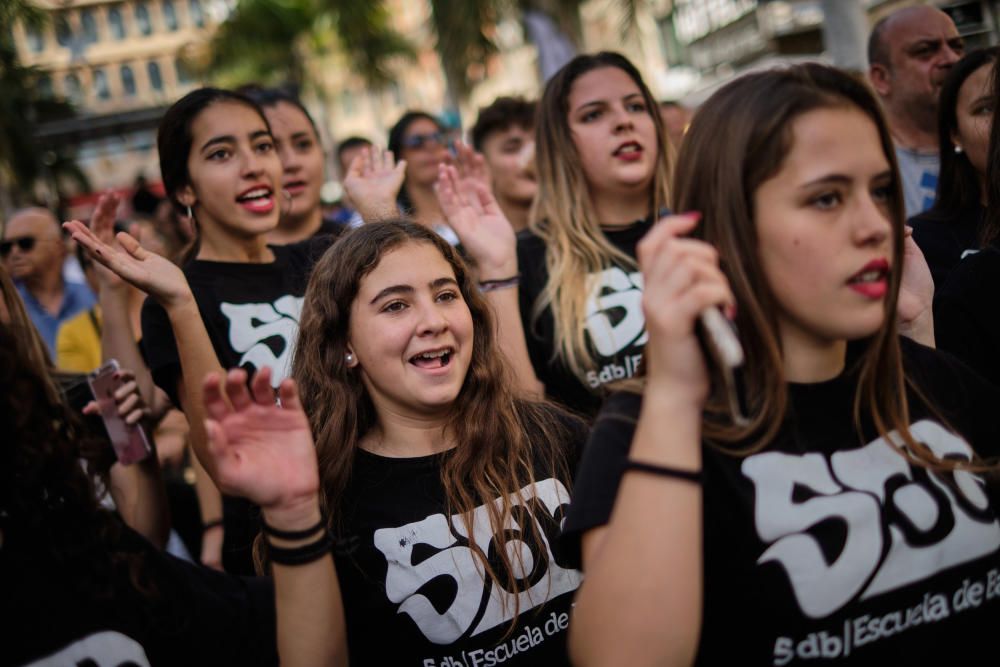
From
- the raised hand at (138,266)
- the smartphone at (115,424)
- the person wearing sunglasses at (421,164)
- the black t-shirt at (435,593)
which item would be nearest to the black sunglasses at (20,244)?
the person wearing sunglasses at (421,164)

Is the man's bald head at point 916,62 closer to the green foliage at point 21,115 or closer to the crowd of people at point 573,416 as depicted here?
→ the crowd of people at point 573,416

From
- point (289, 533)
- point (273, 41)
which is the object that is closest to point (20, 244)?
point (289, 533)

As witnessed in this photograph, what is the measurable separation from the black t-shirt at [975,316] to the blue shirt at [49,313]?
520cm

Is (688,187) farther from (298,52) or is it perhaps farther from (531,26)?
(298,52)

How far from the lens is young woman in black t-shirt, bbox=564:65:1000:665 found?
153 centimetres

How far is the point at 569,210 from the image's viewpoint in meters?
3.90

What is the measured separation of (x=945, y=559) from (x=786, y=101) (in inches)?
34.7

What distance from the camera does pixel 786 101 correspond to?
67.5 inches

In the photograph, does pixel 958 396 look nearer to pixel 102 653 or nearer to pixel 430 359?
pixel 430 359

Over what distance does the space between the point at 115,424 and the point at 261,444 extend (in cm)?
136

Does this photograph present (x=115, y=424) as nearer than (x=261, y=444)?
No

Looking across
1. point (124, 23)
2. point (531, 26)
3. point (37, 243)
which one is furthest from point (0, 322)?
point (124, 23)

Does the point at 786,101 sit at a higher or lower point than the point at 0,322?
higher

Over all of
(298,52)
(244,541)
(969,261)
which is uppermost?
(298,52)
